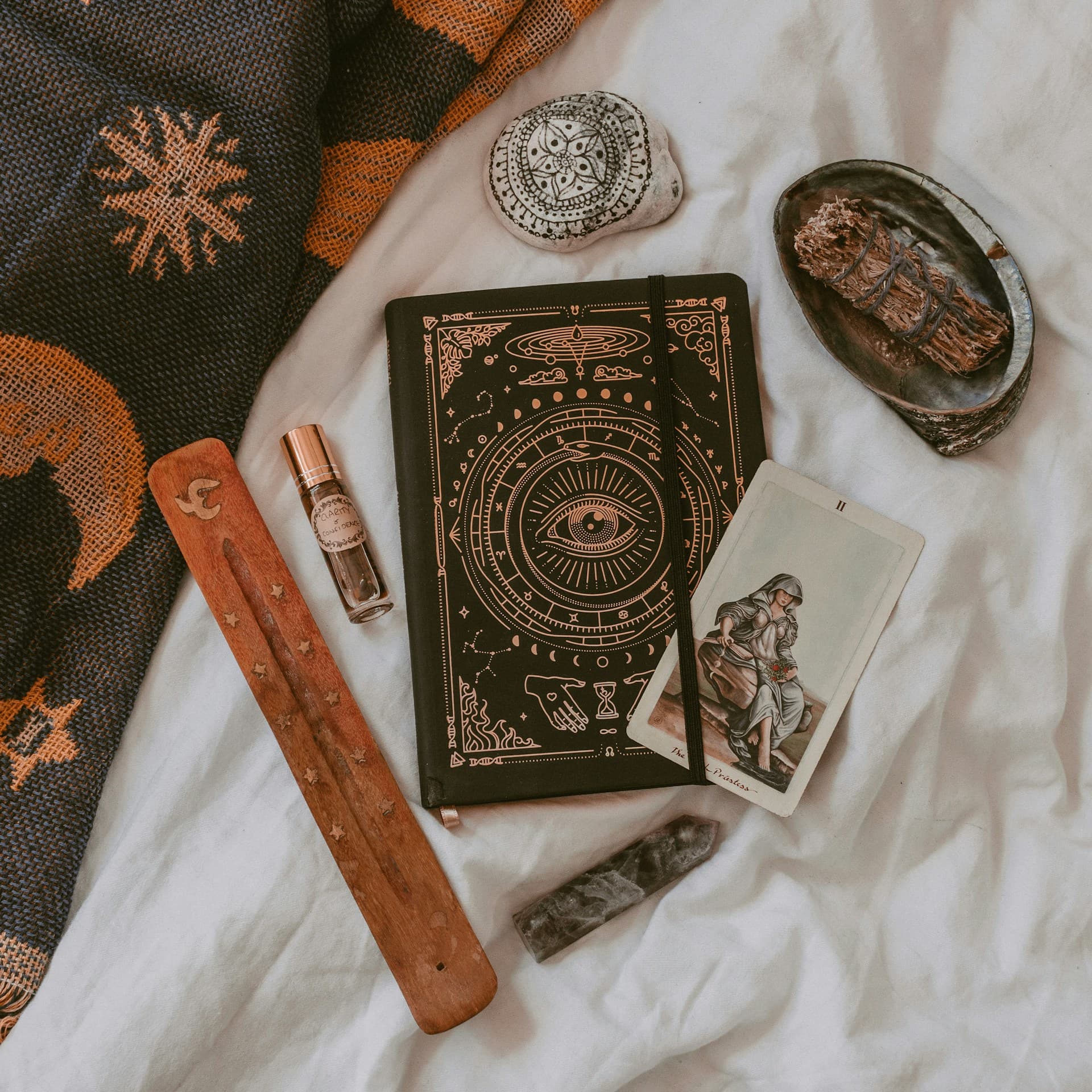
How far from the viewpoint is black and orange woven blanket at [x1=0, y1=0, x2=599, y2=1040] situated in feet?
1.95

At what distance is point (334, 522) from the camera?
2.18ft

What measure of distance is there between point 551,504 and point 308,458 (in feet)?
0.63

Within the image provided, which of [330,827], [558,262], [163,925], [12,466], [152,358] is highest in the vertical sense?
[558,262]

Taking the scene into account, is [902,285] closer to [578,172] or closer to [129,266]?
[578,172]

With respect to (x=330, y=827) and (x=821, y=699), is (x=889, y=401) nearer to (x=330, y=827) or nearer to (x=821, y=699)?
(x=821, y=699)

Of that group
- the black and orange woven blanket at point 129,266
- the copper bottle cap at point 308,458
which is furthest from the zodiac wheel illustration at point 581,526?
the black and orange woven blanket at point 129,266

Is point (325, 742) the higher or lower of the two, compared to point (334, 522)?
lower

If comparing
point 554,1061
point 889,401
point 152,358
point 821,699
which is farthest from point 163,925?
point 889,401

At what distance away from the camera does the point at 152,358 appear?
0.64 meters

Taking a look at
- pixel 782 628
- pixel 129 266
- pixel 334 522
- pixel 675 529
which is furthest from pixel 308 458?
pixel 782 628

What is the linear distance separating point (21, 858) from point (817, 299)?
29.0 inches

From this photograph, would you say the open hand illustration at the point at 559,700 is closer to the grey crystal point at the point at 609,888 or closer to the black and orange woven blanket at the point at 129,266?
the grey crystal point at the point at 609,888

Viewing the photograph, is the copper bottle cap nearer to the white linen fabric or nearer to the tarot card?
the white linen fabric

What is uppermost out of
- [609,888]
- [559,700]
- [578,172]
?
[578,172]
